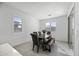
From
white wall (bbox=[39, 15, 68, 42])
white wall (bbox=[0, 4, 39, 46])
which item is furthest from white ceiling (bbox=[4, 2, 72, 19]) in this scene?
white wall (bbox=[39, 15, 68, 42])

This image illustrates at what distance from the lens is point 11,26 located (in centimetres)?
351

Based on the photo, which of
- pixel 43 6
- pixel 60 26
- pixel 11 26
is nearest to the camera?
pixel 43 6

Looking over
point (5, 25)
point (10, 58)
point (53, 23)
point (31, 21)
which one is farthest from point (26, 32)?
point (10, 58)

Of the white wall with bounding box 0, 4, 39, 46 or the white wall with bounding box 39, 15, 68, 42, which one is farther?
the white wall with bounding box 39, 15, 68, 42

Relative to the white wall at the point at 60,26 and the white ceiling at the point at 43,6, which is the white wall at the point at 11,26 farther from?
the white wall at the point at 60,26

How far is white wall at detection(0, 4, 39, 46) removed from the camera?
10.1 ft

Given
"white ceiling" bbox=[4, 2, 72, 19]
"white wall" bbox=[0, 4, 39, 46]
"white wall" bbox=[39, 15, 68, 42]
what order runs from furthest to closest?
"white wall" bbox=[39, 15, 68, 42] → "white wall" bbox=[0, 4, 39, 46] → "white ceiling" bbox=[4, 2, 72, 19]

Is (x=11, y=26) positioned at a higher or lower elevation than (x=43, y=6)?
lower

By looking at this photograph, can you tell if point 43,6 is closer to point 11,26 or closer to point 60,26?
point 11,26

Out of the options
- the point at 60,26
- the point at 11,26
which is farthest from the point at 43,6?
the point at 60,26

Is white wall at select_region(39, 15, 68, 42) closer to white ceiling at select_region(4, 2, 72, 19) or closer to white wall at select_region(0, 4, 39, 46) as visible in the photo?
white wall at select_region(0, 4, 39, 46)

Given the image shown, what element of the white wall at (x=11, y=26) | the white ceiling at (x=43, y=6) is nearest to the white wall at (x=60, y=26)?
the white wall at (x=11, y=26)

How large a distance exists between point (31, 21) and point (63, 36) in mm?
2537

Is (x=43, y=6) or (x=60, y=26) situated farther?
(x=60, y=26)
